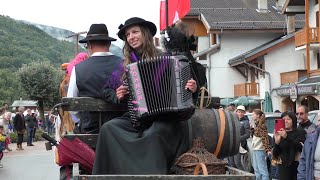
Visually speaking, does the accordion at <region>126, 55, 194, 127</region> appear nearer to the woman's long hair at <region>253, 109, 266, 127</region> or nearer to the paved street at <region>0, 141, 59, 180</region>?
the woman's long hair at <region>253, 109, 266, 127</region>

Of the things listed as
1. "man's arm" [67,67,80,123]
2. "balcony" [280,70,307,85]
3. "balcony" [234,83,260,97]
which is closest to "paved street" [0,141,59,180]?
"man's arm" [67,67,80,123]

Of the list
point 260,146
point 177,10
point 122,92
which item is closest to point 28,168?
point 260,146

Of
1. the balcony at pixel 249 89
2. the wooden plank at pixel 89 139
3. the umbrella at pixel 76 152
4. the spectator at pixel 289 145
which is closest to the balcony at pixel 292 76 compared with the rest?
the balcony at pixel 249 89

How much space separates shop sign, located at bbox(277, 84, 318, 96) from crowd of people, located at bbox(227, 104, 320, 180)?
16.7 m

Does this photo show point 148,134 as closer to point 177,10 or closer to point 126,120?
point 126,120

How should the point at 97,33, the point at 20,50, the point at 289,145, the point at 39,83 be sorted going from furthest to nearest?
the point at 20,50, the point at 39,83, the point at 289,145, the point at 97,33

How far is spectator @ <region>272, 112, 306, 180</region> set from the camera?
10475 millimetres

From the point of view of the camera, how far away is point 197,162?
4.55 m

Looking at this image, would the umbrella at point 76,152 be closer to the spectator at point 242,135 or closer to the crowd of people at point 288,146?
the crowd of people at point 288,146

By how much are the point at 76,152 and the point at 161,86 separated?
1.18m

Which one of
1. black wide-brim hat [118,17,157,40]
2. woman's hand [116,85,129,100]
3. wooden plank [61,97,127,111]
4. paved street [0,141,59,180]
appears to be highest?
black wide-brim hat [118,17,157,40]

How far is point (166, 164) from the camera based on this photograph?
4676 mm

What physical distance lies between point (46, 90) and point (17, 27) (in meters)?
89.4

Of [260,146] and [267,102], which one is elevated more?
[267,102]
